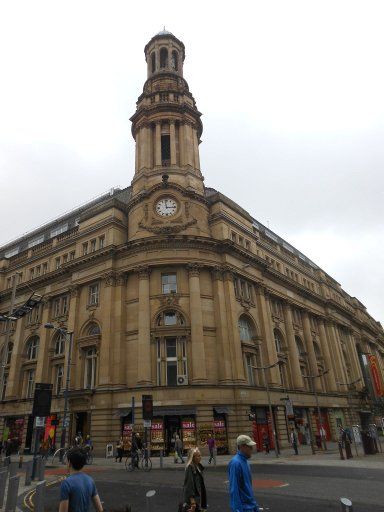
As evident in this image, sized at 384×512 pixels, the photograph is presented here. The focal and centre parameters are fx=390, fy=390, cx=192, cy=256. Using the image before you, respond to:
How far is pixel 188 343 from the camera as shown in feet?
113

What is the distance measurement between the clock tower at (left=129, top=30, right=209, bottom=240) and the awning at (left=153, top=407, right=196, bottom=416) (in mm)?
16230

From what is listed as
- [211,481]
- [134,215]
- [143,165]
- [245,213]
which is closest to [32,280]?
[134,215]

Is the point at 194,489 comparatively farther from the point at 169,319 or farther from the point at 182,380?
the point at 169,319

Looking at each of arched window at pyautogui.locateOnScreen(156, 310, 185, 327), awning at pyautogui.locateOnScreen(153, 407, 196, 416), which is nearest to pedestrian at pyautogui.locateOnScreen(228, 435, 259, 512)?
awning at pyautogui.locateOnScreen(153, 407, 196, 416)

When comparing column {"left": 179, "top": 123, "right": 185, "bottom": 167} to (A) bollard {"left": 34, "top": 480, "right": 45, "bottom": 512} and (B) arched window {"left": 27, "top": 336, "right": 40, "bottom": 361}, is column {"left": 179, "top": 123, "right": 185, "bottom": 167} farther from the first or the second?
(A) bollard {"left": 34, "top": 480, "right": 45, "bottom": 512}

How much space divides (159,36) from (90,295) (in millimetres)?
38737

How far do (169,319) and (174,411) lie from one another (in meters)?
8.10

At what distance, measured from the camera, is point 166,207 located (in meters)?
40.6

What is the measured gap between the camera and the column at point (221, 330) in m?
34.2

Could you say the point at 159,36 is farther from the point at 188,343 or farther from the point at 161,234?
the point at 188,343

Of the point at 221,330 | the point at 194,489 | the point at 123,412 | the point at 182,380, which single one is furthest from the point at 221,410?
the point at 194,489

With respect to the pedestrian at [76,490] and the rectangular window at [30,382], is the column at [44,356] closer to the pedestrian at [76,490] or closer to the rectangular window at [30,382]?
the rectangular window at [30,382]

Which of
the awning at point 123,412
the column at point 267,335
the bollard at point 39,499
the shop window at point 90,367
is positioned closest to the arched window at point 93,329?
the shop window at point 90,367

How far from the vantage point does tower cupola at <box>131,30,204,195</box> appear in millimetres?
43594
